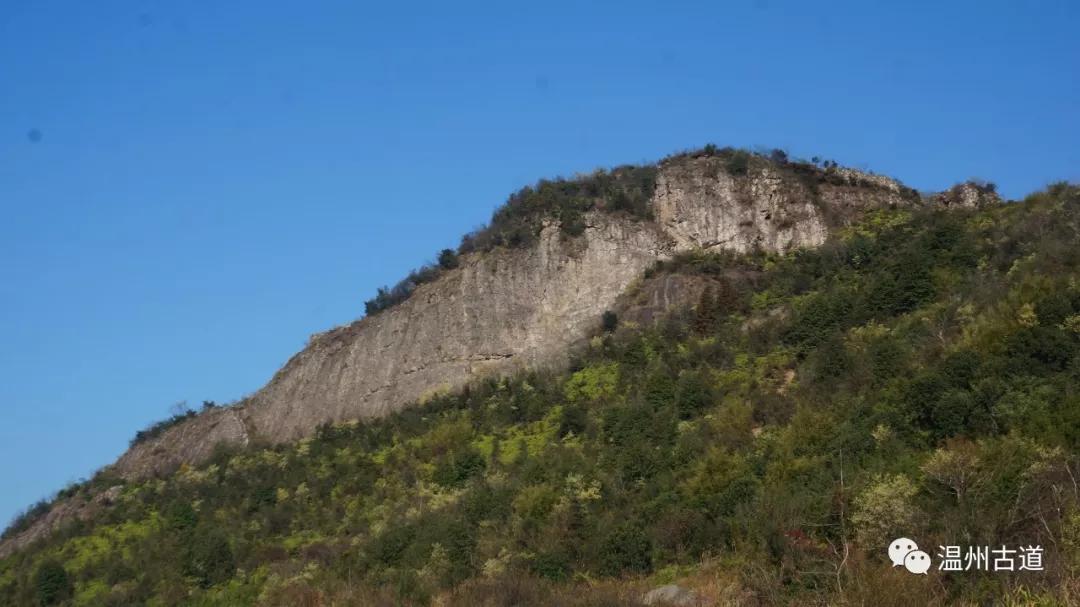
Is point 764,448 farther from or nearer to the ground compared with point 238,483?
nearer to the ground

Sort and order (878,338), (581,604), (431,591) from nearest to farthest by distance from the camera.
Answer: (581,604) → (431,591) → (878,338)

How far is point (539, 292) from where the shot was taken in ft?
186

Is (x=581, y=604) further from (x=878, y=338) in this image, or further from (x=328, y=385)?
(x=328, y=385)

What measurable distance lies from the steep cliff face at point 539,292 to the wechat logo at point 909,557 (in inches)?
1282

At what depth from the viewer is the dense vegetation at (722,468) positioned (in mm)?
25109

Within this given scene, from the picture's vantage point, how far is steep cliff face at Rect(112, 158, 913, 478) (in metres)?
55.8

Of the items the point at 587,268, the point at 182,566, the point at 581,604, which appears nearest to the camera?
the point at 581,604

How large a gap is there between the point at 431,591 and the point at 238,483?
72.5 ft

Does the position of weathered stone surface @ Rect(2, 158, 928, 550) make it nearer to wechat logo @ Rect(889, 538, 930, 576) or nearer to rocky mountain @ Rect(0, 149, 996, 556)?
rocky mountain @ Rect(0, 149, 996, 556)

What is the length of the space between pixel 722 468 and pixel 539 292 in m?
23.4

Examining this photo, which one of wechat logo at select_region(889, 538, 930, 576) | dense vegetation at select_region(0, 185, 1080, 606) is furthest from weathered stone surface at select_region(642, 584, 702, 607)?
wechat logo at select_region(889, 538, 930, 576)

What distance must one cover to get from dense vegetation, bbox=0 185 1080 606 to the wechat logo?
225 millimetres

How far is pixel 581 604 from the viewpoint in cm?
2552

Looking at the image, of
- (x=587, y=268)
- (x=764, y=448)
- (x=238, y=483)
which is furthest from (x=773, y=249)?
(x=238, y=483)
